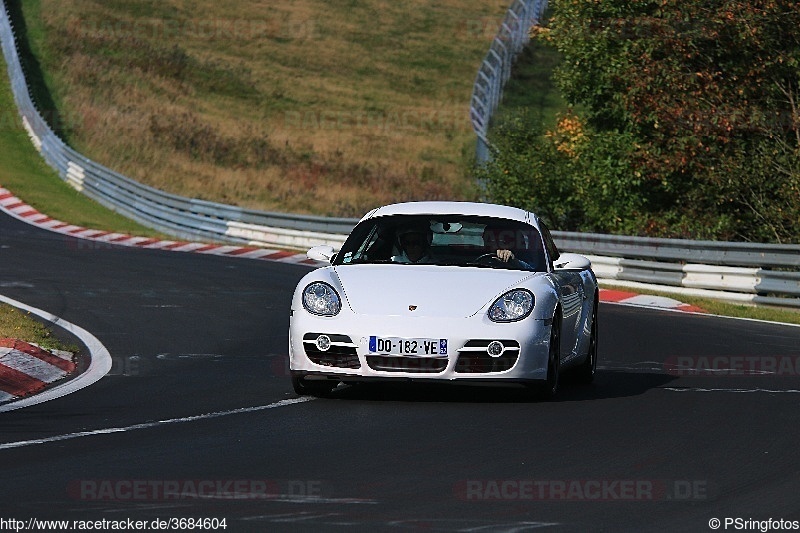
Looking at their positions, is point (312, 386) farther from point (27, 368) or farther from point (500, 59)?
point (500, 59)

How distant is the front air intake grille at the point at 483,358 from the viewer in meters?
10.5

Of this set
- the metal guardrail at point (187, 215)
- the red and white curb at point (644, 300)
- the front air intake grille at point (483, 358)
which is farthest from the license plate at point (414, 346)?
the metal guardrail at point (187, 215)

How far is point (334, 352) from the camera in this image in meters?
10.6

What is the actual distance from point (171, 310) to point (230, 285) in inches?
146

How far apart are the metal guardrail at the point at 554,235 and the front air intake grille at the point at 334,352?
11485mm

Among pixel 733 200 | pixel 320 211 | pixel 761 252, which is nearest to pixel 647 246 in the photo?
pixel 761 252

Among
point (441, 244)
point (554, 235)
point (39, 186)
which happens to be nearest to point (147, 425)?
point (441, 244)

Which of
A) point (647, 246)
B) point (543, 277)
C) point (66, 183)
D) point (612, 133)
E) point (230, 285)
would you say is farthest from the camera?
point (66, 183)

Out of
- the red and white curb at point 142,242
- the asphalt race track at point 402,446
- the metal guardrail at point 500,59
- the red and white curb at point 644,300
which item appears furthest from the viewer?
the metal guardrail at point 500,59

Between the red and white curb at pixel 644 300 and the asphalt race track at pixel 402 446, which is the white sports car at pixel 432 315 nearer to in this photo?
the asphalt race track at pixel 402 446

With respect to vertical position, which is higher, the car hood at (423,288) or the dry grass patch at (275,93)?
the car hood at (423,288)

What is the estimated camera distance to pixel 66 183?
4088 cm

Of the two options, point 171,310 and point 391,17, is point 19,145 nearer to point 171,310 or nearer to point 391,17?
point 171,310

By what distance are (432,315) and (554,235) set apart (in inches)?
587
